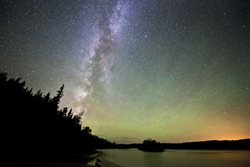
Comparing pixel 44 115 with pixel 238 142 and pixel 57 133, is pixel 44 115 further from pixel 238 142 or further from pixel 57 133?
pixel 238 142

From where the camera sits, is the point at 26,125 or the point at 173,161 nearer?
the point at 26,125

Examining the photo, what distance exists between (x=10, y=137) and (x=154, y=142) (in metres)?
178

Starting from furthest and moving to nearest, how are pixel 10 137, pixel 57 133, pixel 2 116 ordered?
pixel 57 133 < pixel 2 116 < pixel 10 137

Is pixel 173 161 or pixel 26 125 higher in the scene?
pixel 26 125

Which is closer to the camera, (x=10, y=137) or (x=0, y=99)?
(x=10, y=137)

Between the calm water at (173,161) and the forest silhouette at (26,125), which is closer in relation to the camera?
the forest silhouette at (26,125)

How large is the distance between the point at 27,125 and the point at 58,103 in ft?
74.9

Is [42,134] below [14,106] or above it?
below

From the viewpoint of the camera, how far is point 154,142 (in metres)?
175

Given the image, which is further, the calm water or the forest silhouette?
the calm water

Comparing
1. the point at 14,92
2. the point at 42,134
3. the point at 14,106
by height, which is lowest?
the point at 42,134

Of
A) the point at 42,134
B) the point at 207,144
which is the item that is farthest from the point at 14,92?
the point at 207,144

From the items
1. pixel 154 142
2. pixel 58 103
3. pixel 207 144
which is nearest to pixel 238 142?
pixel 207 144

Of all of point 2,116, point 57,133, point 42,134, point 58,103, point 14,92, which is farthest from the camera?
point 58,103
